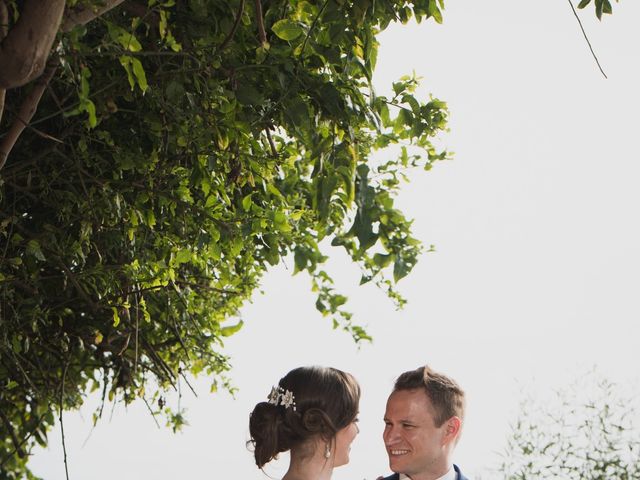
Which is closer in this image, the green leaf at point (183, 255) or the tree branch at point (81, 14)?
the tree branch at point (81, 14)

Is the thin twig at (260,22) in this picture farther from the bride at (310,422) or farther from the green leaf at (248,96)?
the bride at (310,422)

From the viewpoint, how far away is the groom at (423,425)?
2.30 metres

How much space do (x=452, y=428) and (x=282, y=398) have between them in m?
0.45

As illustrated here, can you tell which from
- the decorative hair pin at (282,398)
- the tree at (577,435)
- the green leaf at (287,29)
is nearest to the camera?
the green leaf at (287,29)

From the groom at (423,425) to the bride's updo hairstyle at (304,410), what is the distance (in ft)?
0.39

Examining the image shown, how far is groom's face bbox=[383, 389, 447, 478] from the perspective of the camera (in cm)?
230

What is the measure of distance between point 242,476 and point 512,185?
6.26ft

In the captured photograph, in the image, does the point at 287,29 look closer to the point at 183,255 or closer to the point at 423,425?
the point at 183,255

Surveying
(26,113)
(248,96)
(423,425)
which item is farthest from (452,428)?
(26,113)

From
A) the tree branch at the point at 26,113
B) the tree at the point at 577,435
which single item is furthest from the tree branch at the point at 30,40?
the tree at the point at 577,435

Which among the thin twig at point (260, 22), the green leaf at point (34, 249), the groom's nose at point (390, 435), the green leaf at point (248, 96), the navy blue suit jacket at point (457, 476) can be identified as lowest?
the navy blue suit jacket at point (457, 476)

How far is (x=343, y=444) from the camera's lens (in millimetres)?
2406

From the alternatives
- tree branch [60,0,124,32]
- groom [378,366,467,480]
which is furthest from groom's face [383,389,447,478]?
tree branch [60,0,124,32]

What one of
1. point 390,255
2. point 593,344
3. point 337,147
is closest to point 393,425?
point 390,255
